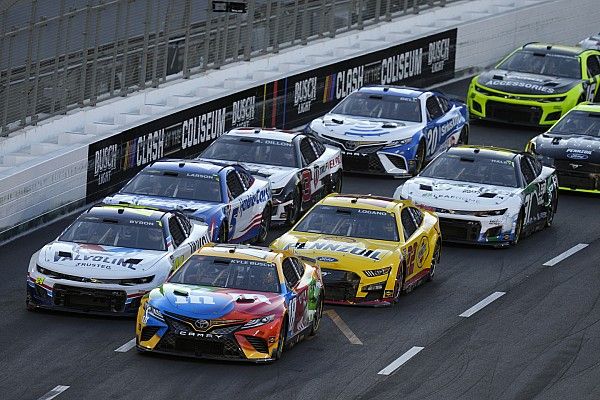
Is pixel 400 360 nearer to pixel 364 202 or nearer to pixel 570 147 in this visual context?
pixel 364 202

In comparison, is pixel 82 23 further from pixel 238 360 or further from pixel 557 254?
pixel 238 360

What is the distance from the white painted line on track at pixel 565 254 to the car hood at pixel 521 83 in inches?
377

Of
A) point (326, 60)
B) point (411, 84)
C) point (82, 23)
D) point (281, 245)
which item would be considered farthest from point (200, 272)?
point (411, 84)

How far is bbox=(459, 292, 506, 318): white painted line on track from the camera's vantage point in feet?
75.0

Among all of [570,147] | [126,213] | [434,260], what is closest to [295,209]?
[434,260]

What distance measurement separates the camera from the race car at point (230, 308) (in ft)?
63.8

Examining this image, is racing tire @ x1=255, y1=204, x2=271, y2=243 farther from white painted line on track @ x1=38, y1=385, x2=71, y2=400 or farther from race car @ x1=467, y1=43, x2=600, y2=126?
race car @ x1=467, y1=43, x2=600, y2=126

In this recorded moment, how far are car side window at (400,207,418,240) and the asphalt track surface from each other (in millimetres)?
771

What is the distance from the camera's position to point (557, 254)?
2694 cm

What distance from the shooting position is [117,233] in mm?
22625

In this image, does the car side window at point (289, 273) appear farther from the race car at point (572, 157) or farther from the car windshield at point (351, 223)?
the race car at point (572, 157)

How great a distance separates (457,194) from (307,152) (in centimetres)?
313

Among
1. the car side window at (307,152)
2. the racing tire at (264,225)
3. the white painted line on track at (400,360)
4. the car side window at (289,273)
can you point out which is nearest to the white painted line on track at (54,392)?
the car side window at (289,273)

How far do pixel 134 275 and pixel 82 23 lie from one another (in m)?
10.2
